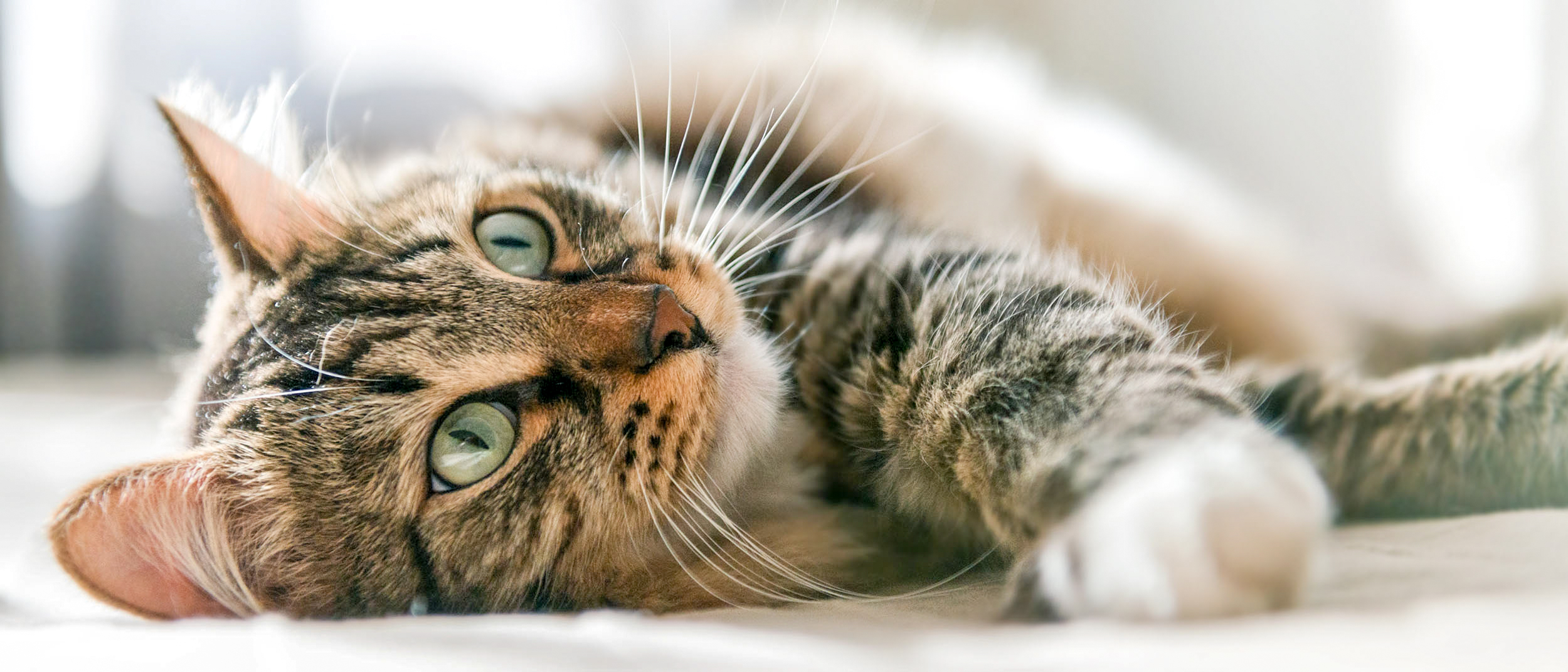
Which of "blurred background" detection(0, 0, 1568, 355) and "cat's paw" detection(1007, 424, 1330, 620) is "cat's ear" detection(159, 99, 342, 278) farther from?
"cat's paw" detection(1007, 424, 1330, 620)

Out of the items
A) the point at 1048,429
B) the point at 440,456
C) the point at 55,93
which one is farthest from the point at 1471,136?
the point at 55,93

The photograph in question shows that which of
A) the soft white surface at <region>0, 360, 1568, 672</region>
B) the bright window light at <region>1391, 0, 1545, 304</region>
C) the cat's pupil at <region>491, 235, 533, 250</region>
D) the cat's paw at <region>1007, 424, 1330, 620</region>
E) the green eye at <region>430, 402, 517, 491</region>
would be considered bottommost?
the soft white surface at <region>0, 360, 1568, 672</region>

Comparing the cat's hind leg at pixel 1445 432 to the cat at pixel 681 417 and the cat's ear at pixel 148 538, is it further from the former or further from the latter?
the cat's ear at pixel 148 538

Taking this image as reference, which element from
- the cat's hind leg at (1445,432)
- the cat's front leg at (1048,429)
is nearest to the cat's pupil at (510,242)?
the cat's front leg at (1048,429)

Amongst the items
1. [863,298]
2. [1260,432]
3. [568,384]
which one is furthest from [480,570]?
[1260,432]

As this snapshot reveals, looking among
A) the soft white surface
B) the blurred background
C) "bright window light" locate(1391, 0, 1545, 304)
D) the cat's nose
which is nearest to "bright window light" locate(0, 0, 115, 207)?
the blurred background

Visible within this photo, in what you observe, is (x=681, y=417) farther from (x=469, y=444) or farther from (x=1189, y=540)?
(x=1189, y=540)

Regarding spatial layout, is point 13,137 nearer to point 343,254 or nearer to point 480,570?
point 343,254
